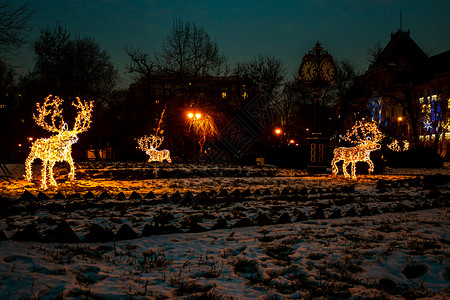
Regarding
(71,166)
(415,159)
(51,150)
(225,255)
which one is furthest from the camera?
(415,159)

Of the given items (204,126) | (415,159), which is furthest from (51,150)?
(415,159)

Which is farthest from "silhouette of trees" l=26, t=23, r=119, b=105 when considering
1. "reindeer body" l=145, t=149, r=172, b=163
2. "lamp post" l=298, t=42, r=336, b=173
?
"lamp post" l=298, t=42, r=336, b=173

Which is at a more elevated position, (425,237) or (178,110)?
(178,110)

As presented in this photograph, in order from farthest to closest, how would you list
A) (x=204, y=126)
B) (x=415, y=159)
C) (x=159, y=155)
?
(x=415, y=159) → (x=159, y=155) → (x=204, y=126)

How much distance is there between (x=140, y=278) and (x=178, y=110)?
27956 mm

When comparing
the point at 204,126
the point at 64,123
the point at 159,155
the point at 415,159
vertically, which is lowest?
the point at 415,159

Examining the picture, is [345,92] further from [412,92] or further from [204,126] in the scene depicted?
[204,126]

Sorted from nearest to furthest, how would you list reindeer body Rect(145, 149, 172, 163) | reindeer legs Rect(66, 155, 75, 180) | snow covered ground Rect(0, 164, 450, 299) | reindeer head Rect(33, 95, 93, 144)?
snow covered ground Rect(0, 164, 450, 299) < reindeer head Rect(33, 95, 93, 144) < reindeer legs Rect(66, 155, 75, 180) < reindeer body Rect(145, 149, 172, 163)

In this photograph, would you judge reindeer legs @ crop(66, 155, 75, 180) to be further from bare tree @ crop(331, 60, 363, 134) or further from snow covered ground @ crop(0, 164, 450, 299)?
bare tree @ crop(331, 60, 363, 134)

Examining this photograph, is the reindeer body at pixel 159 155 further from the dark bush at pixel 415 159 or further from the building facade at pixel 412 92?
the building facade at pixel 412 92

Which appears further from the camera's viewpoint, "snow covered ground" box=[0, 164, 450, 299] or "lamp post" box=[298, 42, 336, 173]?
"lamp post" box=[298, 42, 336, 173]

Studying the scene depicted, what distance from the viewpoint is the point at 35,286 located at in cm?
275

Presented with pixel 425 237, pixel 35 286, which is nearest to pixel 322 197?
pixel 425 237

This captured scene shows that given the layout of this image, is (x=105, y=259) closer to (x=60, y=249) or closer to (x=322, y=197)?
(x=60, y=249)
